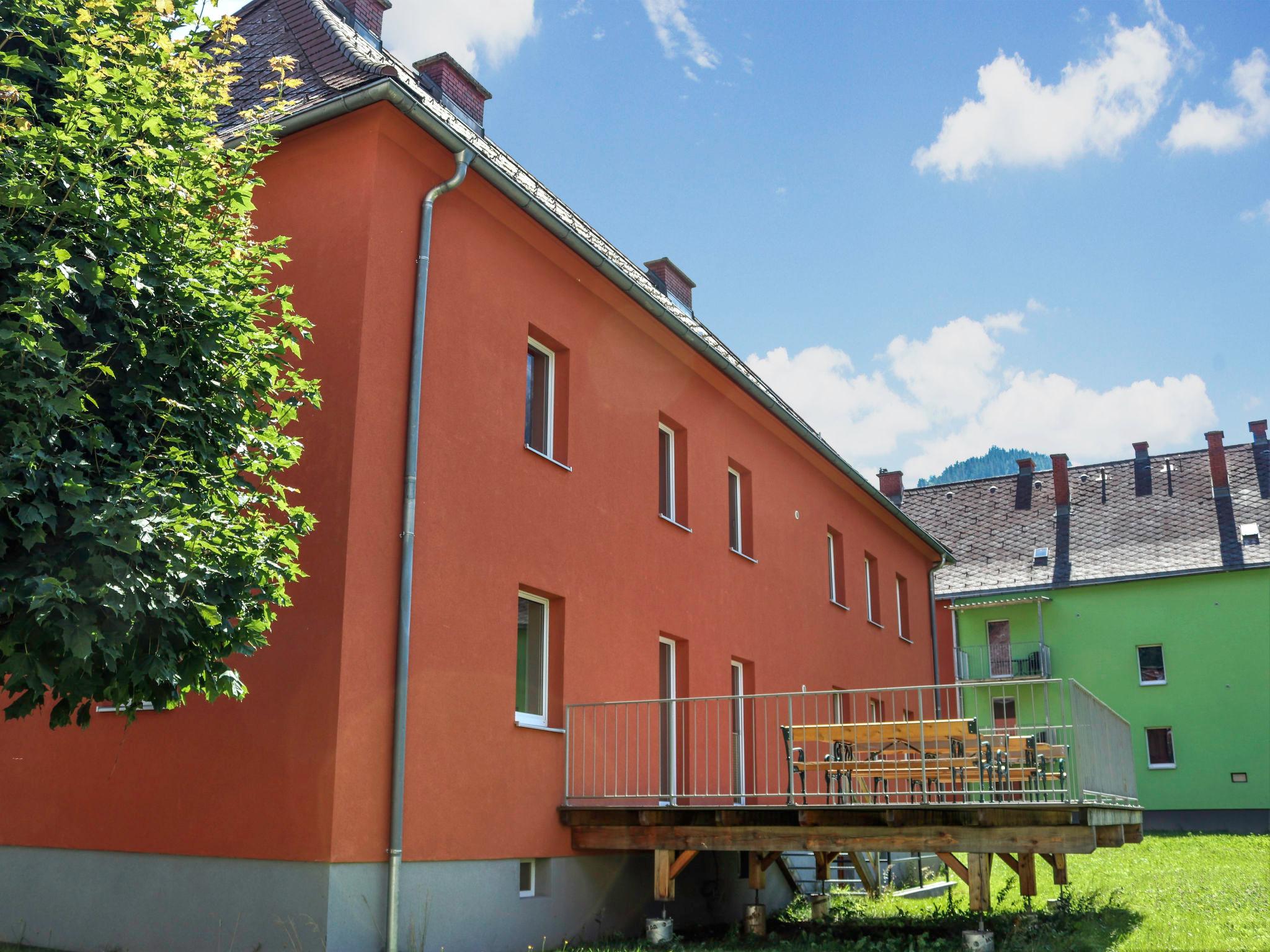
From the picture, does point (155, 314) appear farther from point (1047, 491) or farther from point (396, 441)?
point (1047, 491)

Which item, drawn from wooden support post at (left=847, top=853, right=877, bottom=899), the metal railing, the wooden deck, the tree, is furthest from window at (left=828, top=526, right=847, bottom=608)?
the tree

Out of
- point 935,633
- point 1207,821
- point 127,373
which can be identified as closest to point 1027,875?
point 127,373

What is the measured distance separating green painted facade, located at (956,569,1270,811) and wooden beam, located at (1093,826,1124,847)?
59.5 feet

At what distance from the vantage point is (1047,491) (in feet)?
123

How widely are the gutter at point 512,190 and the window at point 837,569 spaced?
4.02 meters

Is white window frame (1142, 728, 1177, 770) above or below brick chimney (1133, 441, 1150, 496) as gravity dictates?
below

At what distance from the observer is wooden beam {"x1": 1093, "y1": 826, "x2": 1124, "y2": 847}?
9617 mm

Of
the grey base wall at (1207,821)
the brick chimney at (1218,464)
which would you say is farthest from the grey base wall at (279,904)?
the brick chimney at (1218,464)

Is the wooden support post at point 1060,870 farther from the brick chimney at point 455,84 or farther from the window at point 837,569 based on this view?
the brick chimney at point 455,84

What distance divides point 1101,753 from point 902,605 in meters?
12.6

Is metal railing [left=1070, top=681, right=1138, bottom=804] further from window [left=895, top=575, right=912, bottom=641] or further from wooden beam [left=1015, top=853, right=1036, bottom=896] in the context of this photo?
window [left=895, top=575, right=912, bottom=641]

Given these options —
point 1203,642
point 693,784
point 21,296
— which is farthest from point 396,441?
point 1203,642

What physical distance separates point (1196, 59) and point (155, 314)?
867 cm

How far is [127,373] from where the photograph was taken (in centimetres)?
677
